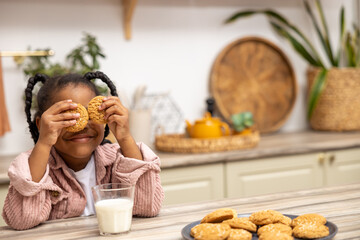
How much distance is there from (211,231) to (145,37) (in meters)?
1.82

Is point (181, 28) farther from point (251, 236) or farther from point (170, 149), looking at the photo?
point (251, 236)

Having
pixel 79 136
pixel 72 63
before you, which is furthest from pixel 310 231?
pixel 72 63

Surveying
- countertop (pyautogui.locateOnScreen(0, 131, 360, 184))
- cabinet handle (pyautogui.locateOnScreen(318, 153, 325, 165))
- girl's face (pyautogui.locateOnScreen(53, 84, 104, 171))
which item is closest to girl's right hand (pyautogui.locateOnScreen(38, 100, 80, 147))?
girl's face (pyautogui.locateOnScreen(53, 84, 104, 171))

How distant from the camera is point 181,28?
259cm

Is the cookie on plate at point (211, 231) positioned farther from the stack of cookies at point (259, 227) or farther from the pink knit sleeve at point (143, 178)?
the pink knit sleeve at point (143, 178)

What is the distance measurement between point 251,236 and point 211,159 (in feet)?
4.10

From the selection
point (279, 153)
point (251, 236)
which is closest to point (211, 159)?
point (279, 153)

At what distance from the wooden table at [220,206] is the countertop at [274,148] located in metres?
0.82

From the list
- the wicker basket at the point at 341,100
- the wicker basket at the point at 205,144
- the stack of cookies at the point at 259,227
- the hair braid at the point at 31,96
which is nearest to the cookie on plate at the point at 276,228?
the stack of cookies at the point at 259,227

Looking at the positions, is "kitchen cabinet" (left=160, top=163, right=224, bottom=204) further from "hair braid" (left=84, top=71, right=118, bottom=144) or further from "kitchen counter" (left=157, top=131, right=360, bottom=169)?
"hair braid" (left=84, top=71, right=118, bottom=144)

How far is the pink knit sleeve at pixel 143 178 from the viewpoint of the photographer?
107cm

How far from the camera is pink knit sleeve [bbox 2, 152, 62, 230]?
3.36ft

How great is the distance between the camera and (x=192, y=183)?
6.75 ft

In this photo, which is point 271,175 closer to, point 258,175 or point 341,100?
point 258,175
